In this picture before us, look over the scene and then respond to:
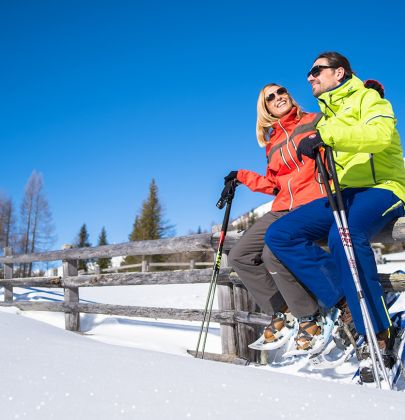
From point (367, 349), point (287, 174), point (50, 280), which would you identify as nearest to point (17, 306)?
point (50, 280)

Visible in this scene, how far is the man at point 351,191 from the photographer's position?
7.87 feet

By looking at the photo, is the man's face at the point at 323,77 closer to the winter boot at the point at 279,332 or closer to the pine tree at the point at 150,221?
the winter boot at the point at 279,332

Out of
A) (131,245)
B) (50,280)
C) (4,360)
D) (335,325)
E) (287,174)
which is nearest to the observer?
(4,360)

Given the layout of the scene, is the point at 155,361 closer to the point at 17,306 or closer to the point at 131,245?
the point at 131,245

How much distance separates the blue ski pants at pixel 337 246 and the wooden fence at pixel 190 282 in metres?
0.35

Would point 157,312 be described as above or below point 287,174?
below

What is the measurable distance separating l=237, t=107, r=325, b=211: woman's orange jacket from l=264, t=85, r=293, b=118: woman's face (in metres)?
0.06

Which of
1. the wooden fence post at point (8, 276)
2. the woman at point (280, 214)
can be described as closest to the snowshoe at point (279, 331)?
the woman at point (280, 214)

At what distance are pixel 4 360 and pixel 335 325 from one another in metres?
2.07

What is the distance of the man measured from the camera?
2.40 metres

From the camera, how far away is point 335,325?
279 centimetres

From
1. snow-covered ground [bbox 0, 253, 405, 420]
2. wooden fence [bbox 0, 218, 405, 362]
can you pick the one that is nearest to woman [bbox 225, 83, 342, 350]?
wooden fence [bbox 0, 218, 405, 362]

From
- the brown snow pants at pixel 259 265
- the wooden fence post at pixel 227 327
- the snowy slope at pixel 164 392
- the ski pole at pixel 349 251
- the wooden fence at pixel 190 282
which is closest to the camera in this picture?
the snowy slope at pixel 164 392

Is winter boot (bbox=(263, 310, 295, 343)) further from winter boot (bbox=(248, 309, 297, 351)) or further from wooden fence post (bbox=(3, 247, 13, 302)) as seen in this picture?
wooden fence post (bbox=(3, 247, 13, 302))
